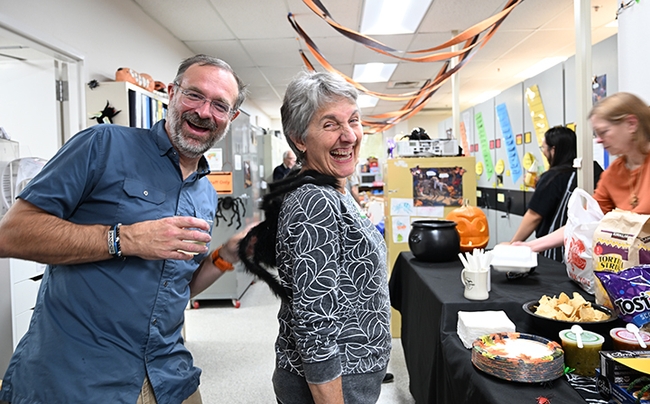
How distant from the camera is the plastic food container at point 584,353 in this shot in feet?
3.51

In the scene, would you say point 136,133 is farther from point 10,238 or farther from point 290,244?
point 290,244

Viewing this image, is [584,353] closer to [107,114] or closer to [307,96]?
[307,96]

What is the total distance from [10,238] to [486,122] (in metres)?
5.79

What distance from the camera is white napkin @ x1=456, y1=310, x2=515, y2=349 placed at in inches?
50.4

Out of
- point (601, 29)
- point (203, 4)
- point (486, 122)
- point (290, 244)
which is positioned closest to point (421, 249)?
point (290, 244)

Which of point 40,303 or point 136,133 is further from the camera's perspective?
point 136,133

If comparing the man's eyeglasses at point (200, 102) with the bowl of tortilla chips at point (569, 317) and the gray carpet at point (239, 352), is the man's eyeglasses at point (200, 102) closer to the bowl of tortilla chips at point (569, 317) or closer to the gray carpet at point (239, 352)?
the bowl of tortilla chips at point (569, 317)

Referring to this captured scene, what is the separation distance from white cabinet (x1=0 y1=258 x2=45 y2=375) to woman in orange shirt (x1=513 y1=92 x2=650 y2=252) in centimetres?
275

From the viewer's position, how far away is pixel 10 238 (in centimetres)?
106

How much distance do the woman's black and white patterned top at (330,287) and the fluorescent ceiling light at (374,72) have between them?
231 inches

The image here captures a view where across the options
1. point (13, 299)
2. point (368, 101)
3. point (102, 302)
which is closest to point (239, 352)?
point (13, 299)

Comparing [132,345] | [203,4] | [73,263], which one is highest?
[203,4]

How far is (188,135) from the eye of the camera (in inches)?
53.4

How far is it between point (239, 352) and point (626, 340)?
289 centimetres
